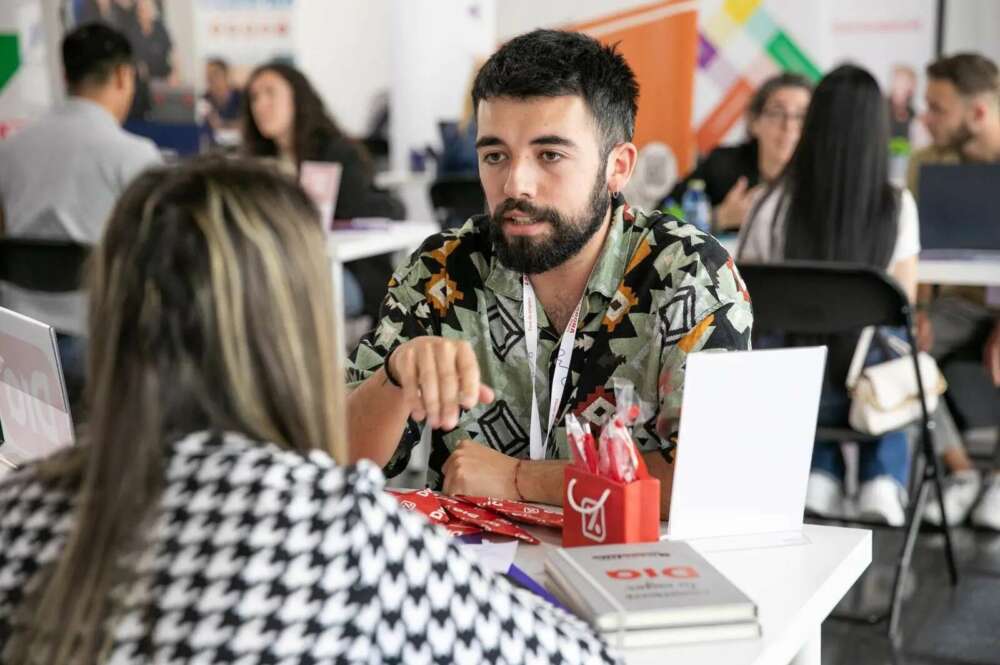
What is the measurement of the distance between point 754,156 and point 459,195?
122 cm

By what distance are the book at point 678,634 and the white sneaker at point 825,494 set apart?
88.2 inches

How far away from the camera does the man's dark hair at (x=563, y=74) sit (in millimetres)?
1854

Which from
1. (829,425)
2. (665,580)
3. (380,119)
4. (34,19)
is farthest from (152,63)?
(665,580)

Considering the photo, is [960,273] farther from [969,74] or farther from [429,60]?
[429,60]

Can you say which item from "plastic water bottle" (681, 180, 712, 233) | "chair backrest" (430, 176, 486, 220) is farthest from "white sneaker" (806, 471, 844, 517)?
"chair backrest" (430, 176, 486, 220)

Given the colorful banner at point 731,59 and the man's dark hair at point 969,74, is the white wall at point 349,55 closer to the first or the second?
the colorful banner at point 731,59

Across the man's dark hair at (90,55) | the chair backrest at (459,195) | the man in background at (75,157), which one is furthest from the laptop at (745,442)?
the chair backrest at (459,195)

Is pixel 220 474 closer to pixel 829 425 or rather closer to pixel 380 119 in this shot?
pixel 829 425

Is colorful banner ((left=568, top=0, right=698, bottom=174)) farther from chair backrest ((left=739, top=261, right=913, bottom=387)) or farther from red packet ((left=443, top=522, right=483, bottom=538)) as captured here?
red packet ((left=443, top=522, right=483, bottom=538))

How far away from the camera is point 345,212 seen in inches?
188

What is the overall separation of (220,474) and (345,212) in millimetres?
3932

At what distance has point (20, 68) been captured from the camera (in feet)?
20.9

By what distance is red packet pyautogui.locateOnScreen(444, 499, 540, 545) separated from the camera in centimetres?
149

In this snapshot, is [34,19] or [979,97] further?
[34,19]
